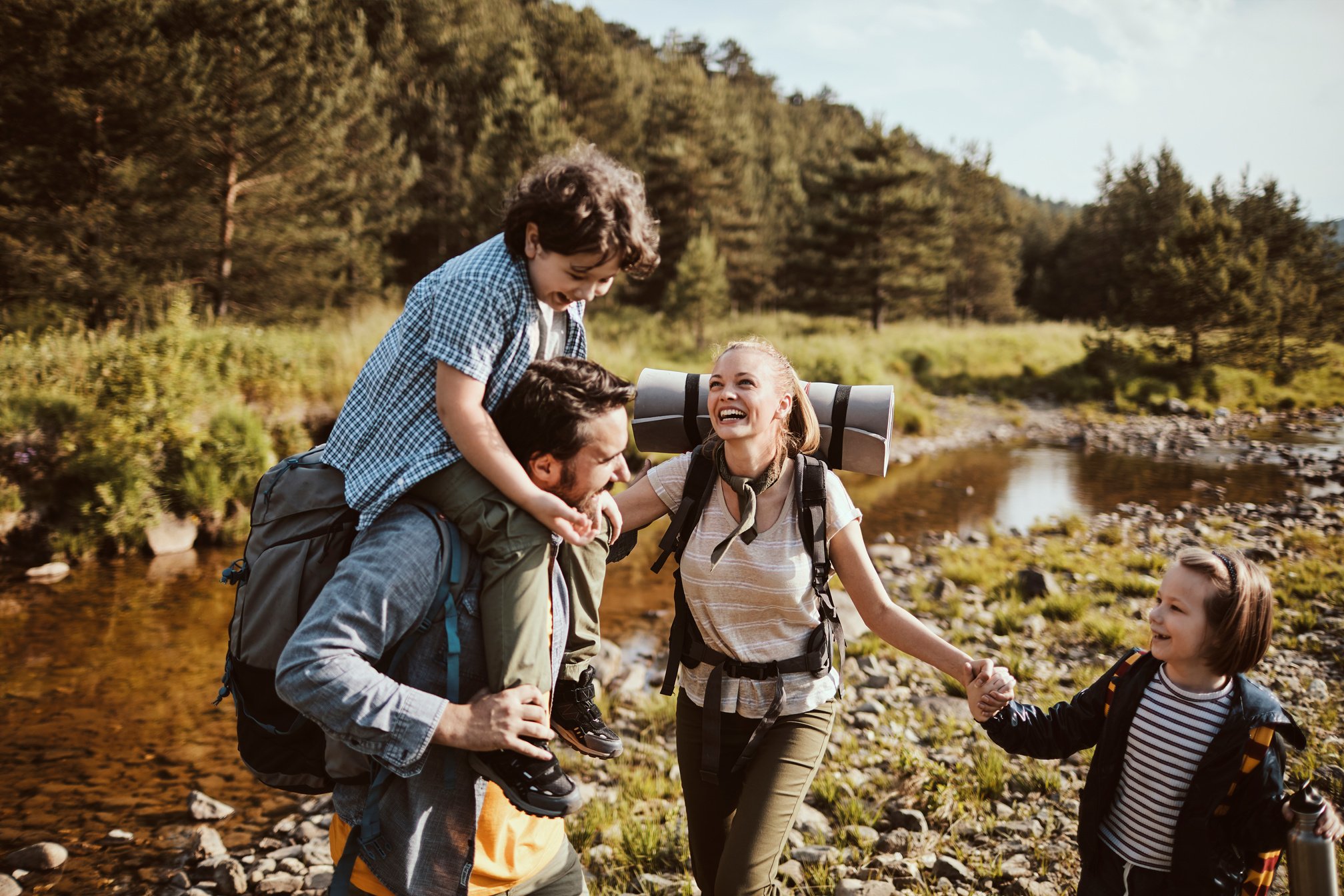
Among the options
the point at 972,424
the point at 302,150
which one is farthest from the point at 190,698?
the point at 972,424

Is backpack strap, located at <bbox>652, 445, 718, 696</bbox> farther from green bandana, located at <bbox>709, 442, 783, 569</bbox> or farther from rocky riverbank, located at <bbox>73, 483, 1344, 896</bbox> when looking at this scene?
rocky riverbank, located at <bbox>73, 483, 1344, 896</bbox>

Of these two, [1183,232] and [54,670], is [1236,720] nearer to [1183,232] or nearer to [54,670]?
[54,670]

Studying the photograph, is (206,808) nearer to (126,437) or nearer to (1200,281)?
(126,437)

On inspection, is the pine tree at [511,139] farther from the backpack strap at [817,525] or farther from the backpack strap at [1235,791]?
the backpack strap at [1235,791]

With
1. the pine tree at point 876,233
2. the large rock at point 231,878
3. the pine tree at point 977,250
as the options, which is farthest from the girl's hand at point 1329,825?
the pine tree at point 977,250

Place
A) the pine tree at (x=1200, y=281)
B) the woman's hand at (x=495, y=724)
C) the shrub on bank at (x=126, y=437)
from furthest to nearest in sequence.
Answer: the pine tree at (x=1200, y=281), the shrub on bank at (x=126, y=437), the woman's hand at (x=495, y=724)

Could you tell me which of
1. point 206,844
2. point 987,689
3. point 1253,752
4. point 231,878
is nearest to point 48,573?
point 206,844

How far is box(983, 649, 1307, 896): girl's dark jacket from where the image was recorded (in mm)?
2518

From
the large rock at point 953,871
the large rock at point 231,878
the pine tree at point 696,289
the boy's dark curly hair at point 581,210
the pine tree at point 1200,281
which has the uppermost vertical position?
the pine tree at point 1200,281

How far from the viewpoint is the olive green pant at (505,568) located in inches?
76.7

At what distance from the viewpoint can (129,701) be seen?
7.30m

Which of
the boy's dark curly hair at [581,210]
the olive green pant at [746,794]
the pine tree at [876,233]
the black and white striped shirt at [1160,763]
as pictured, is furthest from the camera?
the pine tree at [876,233]

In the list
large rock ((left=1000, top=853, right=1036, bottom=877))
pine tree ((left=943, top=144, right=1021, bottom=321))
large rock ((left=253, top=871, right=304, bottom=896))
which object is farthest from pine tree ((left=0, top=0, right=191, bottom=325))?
pine tree ((left=943, top=144, right=1021, bottom=321))

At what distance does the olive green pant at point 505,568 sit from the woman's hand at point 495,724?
0.13 feet
